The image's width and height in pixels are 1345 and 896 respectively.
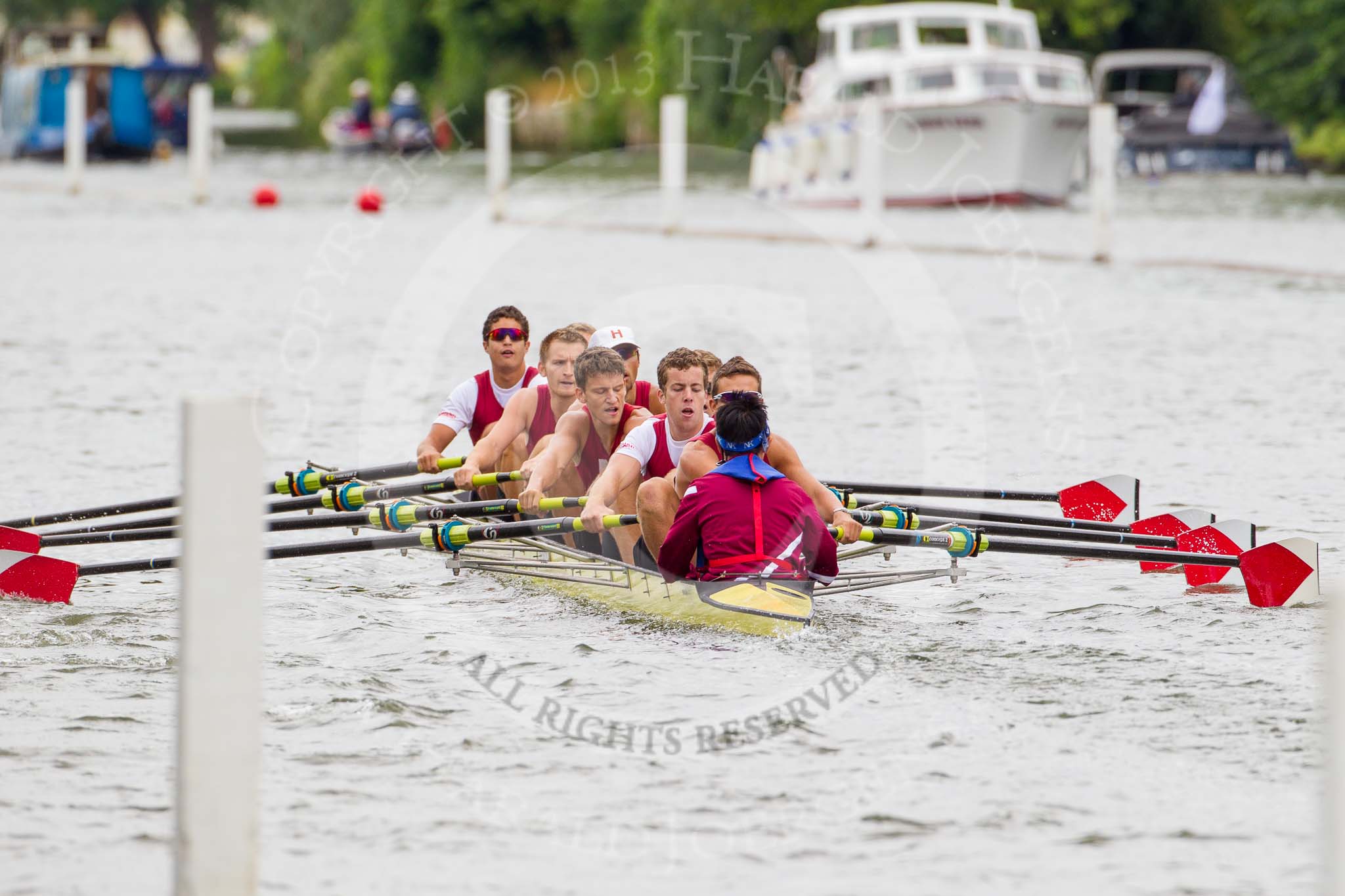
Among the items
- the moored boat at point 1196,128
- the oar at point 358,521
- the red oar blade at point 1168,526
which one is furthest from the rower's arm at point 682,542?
the moored boat at point 1196,128

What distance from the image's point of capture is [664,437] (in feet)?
28.8

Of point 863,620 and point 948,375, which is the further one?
point 948,375

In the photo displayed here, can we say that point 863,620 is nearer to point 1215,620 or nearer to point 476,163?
point 1215,620

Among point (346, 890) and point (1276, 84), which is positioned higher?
point (1276, 84)

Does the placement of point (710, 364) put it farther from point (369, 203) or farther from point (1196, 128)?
point (1196, 128)

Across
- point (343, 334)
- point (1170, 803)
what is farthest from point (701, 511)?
point (343, 334)

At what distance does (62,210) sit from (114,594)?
29132 millimetres

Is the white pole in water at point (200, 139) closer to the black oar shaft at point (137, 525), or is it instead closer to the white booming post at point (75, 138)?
the white booming post at point (75, 138)

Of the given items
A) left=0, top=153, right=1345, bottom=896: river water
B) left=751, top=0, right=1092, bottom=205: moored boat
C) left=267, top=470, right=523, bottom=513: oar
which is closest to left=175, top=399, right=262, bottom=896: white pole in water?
left=0, top=153, right=1345, bottom=896: river water

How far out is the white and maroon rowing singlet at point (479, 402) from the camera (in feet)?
34.2

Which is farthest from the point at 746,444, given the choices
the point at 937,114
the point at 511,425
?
the point at 937,114

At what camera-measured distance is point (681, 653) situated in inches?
309

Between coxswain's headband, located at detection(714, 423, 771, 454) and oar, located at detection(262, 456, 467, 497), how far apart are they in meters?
2.42

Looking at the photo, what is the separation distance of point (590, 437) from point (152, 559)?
2115 millimetres
